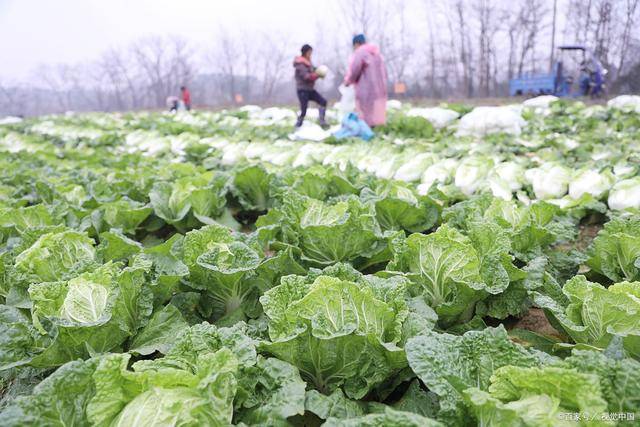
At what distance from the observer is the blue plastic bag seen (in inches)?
395

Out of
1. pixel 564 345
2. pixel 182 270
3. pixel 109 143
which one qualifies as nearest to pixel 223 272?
pixel 182 270

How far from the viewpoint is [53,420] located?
160 centimetres

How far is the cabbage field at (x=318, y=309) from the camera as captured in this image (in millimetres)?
1573

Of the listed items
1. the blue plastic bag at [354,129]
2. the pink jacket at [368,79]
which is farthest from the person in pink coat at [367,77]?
the blue plastic bag at [354,129]

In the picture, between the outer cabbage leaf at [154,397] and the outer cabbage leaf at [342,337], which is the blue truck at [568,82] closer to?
the outer cabbage leaf at [342,337]

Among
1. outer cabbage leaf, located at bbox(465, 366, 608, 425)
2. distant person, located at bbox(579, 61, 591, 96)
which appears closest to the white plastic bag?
outer cabbage leaf, located at bbox(465, 366, 608, 425)

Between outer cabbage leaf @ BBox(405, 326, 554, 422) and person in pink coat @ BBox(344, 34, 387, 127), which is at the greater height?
person in pink coat @ BBox(344, 34, 387, 127)

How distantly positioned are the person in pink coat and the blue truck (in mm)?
11461

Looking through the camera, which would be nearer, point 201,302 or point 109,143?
point 201,302

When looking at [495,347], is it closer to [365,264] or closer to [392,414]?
[392,414]

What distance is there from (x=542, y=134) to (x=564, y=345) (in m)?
7.70

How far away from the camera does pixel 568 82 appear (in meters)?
19.6

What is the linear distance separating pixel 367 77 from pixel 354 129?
125 centimetres

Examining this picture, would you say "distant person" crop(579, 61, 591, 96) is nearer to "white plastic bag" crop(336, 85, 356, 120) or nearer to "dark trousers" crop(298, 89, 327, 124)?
"white plastic bag" crop(336, 85, 356, 120)
